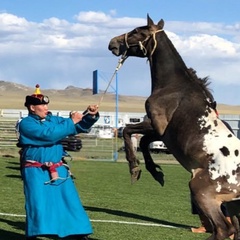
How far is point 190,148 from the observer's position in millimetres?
6863

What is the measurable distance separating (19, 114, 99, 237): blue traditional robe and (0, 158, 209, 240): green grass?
4.81 feet

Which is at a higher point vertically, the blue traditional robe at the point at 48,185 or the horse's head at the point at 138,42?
the horse's head at the point at 138,42

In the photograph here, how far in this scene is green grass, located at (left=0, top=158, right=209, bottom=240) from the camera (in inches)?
393

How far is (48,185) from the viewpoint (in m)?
8.09

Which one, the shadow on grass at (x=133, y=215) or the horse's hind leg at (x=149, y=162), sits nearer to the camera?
the horse's hind leg at (x=149, y=162)

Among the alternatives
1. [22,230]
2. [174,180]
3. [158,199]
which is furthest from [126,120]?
[22,230]

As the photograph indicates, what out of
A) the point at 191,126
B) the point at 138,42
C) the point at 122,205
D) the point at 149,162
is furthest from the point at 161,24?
the point at 122,205

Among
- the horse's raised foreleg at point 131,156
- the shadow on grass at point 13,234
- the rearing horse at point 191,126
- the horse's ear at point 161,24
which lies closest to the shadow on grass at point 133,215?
the shadow on grass at point 13,234

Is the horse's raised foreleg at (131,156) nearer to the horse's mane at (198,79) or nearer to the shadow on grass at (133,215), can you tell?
the horse's mane at (198,79)

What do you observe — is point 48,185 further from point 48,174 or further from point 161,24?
point 161,24

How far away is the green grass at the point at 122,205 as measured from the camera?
32.7 ft

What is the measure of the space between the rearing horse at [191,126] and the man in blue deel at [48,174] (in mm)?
1052

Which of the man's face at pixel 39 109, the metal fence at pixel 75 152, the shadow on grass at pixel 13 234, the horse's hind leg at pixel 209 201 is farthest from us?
the metal fence at pixel 75 152

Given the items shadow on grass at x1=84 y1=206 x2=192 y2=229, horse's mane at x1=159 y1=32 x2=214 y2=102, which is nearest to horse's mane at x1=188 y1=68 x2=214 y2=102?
horse's mane at x1=159 y1=32 x2=214 y2=102
